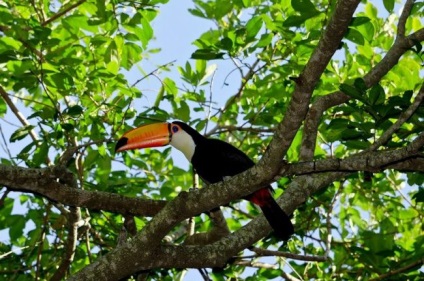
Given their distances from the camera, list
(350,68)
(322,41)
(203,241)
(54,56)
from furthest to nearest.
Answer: (350,68), (54,56), (203,241), (322,41)

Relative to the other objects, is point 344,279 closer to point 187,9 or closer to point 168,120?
point 168,120

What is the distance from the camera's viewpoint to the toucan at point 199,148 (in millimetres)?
6285

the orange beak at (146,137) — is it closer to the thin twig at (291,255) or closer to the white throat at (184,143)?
the white throat at (184,143)

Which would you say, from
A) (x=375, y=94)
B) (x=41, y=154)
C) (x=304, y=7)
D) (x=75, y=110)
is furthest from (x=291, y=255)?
(x=41, y=154)

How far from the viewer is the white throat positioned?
6824 millimetres

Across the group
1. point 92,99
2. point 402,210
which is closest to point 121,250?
point 92,99

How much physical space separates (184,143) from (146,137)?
353mm

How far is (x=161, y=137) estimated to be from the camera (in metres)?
7.15

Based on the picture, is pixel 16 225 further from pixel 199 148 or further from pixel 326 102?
pixel 326 102

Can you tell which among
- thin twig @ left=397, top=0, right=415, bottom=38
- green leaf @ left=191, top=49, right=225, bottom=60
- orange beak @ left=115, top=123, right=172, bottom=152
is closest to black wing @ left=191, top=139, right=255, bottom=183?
orange beak @ left=115, top=123, right=172, bottom=152

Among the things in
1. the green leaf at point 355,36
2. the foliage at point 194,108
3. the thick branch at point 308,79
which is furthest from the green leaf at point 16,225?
the thick branch at point 308,79

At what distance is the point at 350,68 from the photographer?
6.72 m

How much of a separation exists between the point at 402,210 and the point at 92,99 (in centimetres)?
331

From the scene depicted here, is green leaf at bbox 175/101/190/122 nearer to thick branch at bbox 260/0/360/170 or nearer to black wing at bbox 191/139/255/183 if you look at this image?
black wing at bbox 191/139/255/183
